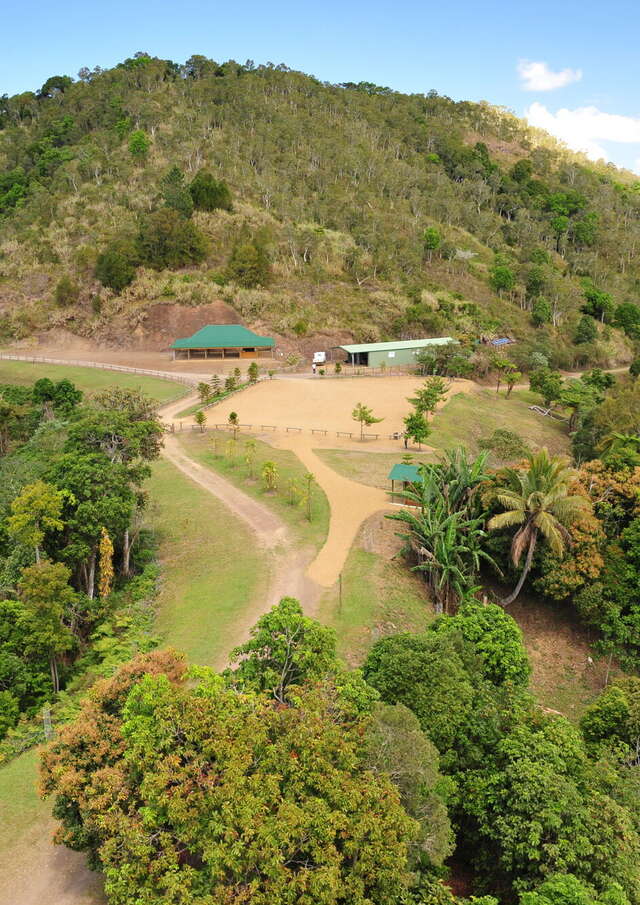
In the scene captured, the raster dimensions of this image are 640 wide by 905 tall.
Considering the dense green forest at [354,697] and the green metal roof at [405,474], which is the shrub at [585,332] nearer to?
the dense green forest at [354,697]

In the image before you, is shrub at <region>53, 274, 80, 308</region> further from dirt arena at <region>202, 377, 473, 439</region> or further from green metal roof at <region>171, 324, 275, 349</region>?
dirt arena at <region>202, 377, 473, 439</region>

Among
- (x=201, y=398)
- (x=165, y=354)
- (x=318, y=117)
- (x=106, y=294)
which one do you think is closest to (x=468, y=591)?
(x=201, y=398)

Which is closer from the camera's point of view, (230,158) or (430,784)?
(430,784)

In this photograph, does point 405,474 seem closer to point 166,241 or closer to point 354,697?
point 354,697

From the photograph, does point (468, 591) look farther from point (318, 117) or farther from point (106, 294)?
point (318, 117)

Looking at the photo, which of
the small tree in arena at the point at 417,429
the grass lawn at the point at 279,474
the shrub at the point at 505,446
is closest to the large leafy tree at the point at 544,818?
the grass lawn at the point at 279,474

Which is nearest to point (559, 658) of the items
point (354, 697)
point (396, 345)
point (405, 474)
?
point (405, 474)
